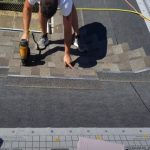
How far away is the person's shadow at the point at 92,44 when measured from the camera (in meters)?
8.09

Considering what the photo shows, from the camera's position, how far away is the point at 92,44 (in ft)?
28.2

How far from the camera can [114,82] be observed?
7211 mm

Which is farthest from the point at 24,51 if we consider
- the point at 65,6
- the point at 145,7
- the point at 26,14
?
the point at 145,7

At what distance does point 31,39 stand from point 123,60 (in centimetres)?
203

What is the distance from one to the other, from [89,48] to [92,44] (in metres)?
0.17

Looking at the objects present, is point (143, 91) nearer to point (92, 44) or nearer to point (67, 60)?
point (67, 60)

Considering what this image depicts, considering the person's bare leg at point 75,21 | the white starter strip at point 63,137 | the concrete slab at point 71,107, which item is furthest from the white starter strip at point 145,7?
the white starter strip at point 63,137

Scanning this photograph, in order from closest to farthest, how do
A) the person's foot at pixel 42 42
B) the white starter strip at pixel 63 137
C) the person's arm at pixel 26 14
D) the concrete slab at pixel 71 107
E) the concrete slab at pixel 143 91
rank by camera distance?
the white starter strip at pixel 63 137 < the concrete slab at pixel 71 107 < the concrete slab at pixel 143 91 < the person's arm at pixel 26 14 < the person's foot at pixel 42 42

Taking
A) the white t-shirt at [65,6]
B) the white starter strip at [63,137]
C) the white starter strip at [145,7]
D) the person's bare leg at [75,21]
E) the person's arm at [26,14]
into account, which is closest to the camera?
the white starter strip at [63,137]

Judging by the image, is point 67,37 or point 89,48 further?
point 89,48

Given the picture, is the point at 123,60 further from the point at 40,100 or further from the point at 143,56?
the point at 40,100

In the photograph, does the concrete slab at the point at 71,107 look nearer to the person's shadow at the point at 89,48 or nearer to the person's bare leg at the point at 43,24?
the person's shadow at the point at 89,48

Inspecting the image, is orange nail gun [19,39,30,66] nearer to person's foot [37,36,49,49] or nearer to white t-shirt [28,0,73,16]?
person's foot [37,36,49,49]

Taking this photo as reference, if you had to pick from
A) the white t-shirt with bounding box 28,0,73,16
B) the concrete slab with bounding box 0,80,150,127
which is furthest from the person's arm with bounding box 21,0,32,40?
the concrete slab with bounding box 0,80,150,127
